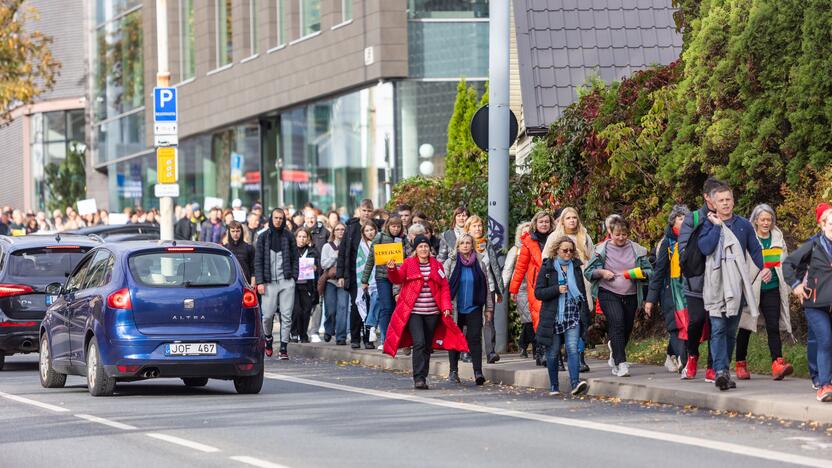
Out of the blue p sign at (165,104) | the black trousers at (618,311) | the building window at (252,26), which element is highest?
the building window at (252,26)

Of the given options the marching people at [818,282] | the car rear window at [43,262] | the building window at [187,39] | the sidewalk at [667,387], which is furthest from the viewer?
the building window at [187,39]

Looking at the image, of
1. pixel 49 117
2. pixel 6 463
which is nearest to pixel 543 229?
pixel 6 463

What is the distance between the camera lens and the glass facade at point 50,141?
224ft

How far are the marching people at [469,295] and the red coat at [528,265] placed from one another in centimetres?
34

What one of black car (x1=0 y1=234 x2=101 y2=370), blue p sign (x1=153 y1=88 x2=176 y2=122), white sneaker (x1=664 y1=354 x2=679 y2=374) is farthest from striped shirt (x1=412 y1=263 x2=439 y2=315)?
blue p sign (x1=153 y1=88 x2=176 y2=122)

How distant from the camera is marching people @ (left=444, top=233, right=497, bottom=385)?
17.7m

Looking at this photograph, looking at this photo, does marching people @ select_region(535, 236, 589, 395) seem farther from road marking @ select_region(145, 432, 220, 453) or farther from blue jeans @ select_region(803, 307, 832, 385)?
road marking @ select_region(145, 432, 220, 453)

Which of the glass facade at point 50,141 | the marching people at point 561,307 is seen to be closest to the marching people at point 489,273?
the marching people at point 561,307

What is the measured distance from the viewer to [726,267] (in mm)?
15133

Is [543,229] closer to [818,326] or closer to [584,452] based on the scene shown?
[818,326]

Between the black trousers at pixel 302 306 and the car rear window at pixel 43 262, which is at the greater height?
the car rear window at pixel 43 262

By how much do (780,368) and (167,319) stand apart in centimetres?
593

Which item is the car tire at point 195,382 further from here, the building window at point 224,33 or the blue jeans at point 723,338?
the building window at point 224,33

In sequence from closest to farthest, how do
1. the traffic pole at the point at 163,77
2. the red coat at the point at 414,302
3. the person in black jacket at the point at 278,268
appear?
the red coat at the point at 414,302 → the person in black jacket at the point at 278,268 → the traffic pole at the point at 163,77
